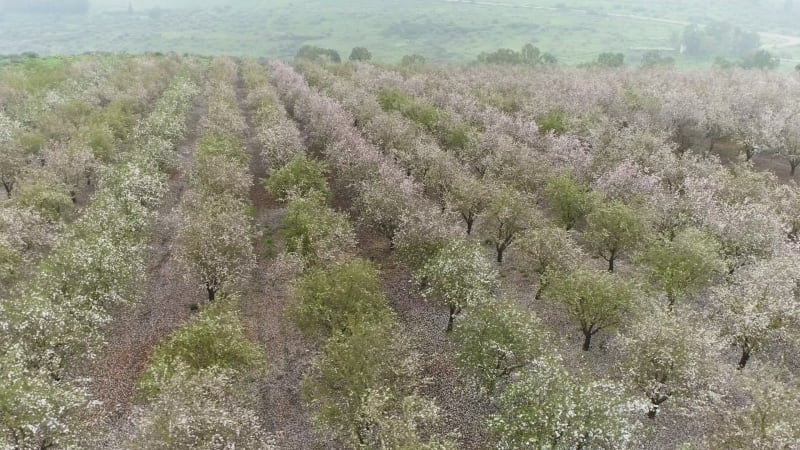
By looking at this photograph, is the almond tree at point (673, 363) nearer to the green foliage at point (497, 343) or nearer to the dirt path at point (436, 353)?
the green foliage at point (497, 343)

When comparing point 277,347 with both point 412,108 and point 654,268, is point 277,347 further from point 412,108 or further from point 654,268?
point 412,108

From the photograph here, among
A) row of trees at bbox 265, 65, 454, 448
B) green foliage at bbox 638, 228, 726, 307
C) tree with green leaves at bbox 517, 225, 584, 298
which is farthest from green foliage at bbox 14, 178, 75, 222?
green foliage at bbox 638, 228, 726, 307

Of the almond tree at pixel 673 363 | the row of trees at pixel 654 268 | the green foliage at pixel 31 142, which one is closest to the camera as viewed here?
the almond tree at pixel 673 363

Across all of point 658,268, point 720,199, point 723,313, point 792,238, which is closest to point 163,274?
point 658,268

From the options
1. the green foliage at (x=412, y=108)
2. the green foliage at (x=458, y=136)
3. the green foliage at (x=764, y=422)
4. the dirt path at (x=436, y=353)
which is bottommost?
the dirt path at (x=436, y=353)

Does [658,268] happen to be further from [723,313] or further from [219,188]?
[219,188]

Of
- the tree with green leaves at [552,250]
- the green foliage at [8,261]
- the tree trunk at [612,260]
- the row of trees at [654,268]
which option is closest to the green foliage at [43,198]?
the green foliage at [8,261]

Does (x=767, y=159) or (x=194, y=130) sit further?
(x=194, y=130)

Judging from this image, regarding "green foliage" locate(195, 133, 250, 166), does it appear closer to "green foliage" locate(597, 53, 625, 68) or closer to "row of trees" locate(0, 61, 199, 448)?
"row of trees" locate(0, 61, 199, 448)
